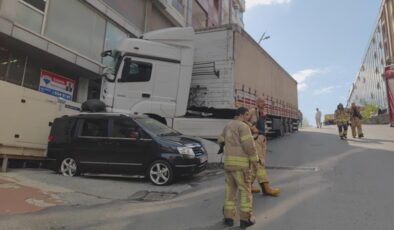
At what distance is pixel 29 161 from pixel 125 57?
4.29m

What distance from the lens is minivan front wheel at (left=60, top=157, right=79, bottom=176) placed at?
9094mm

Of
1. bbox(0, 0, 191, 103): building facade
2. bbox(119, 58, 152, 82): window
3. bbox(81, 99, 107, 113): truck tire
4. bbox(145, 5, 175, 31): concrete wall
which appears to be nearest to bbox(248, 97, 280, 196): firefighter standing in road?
bbox(119, 58, 152, 82): window

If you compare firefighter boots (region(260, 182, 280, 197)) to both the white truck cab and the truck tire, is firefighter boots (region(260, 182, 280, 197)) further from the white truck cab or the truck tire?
the truck tire

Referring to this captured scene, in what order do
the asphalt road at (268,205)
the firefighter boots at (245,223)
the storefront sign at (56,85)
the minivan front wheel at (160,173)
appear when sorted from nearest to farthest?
the firefighter boots at (245,223)
the asphalt road at (268,205)
the minivan front wheel at (160,173)
the storefront sign at (56,85)

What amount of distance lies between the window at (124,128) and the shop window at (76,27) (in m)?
5.79

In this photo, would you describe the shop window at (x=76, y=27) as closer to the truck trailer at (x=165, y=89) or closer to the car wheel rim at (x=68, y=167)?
the truck trailer at (x=165, y=89)

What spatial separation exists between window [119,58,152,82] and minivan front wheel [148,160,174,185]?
309 cm

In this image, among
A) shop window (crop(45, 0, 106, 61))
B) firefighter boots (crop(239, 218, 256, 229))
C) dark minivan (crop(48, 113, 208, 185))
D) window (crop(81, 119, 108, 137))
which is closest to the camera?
firefighter boots (crop(239, 218, 256, 229))

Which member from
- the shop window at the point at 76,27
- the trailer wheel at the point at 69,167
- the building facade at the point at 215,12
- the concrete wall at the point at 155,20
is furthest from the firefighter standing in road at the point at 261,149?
the building facade at the point at 215,12

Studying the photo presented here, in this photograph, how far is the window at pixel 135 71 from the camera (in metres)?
10.2

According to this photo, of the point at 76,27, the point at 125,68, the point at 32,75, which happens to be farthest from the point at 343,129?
the point at 32,75

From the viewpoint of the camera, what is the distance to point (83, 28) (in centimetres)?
1435

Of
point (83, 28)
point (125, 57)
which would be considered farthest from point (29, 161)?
point (83, 28)

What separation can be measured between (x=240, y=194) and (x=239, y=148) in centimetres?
67
